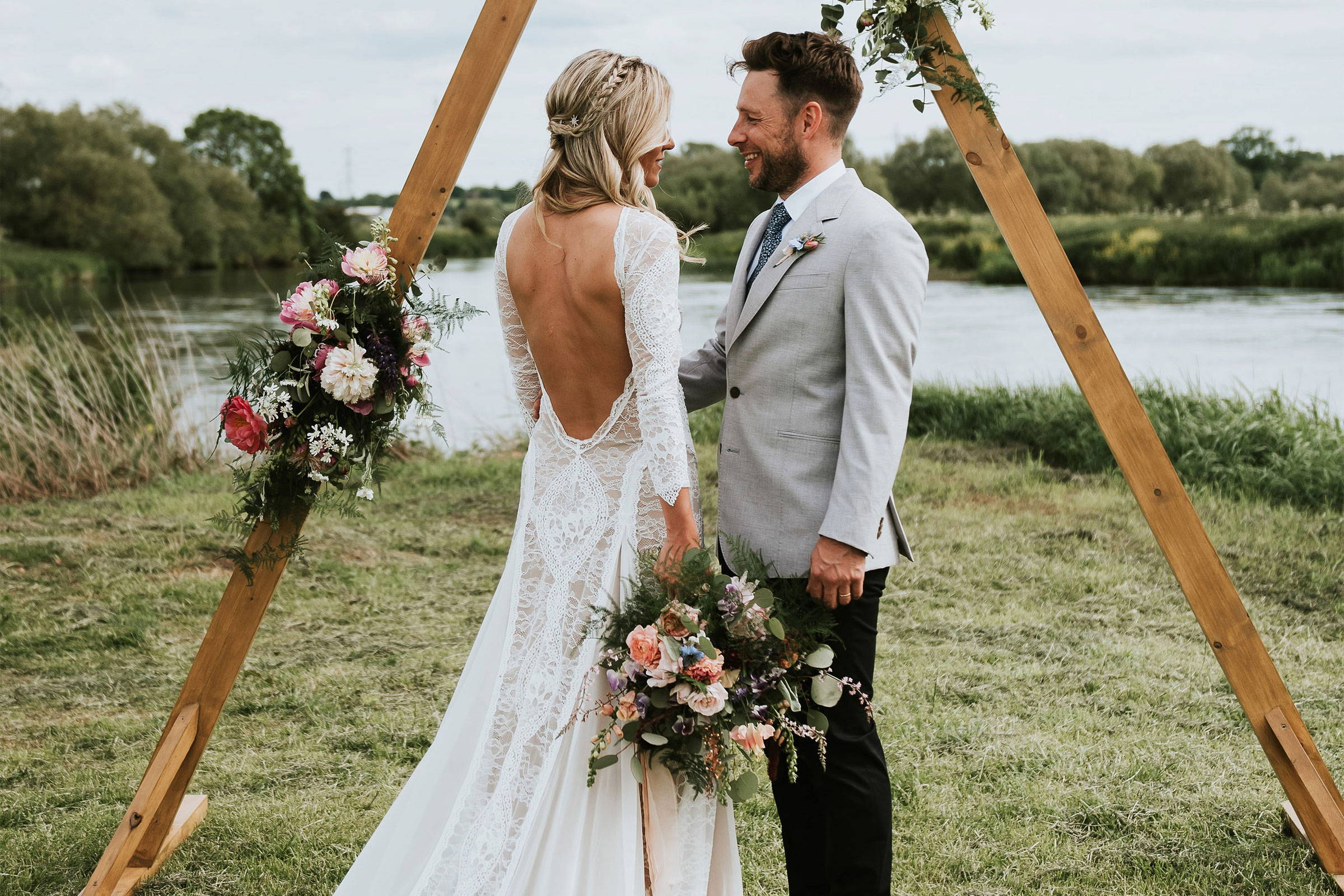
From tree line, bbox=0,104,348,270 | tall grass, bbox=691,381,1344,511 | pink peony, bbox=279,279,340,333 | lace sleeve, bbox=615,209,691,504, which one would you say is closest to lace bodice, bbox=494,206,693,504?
lace sleeve, bbox=615,209,691,504

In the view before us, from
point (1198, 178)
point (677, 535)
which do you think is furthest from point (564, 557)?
point (1198, 178)

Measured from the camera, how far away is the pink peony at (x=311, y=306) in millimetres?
2586

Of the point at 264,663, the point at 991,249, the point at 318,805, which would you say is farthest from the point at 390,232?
the point at 991,249

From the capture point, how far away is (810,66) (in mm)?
2361

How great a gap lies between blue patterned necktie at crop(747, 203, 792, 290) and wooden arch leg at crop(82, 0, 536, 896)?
0.78 metres

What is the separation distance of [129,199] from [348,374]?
105 ft

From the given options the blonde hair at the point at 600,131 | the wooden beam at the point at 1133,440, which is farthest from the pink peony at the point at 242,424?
the wooden beam at the point at 1133,440

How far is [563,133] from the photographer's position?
2.25m

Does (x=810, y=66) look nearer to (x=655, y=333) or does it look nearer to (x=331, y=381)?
(x=655, y=333)

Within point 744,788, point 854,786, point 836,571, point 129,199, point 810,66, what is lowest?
point 854,786

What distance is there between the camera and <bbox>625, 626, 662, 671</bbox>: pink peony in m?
2.12

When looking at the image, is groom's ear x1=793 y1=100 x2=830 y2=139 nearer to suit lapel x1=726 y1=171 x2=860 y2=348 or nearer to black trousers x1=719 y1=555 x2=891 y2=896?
suit lapel x1=726 y1=171 x2=860 y2=348

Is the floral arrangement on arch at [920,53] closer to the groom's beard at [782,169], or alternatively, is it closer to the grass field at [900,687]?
the groom's beard at [782,169]

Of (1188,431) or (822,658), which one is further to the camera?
(1188,431)
